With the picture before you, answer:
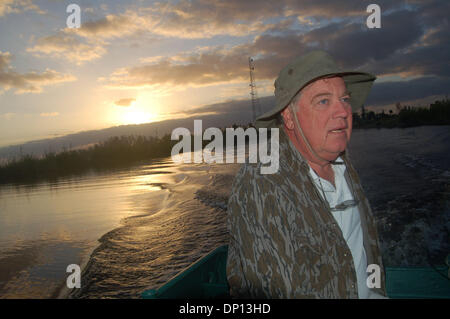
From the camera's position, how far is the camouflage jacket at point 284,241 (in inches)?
57.9

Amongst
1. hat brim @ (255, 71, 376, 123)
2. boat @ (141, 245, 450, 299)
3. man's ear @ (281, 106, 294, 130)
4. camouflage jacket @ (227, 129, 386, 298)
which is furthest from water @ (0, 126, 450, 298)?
hat brim @ (255, 71, 376, 123)

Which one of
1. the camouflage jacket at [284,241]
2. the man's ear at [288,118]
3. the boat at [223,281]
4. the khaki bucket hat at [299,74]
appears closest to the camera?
the camouflage jacket at [284,241]

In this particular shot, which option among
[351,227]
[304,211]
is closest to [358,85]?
[351,227]

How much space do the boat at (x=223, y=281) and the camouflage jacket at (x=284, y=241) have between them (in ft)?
3.62

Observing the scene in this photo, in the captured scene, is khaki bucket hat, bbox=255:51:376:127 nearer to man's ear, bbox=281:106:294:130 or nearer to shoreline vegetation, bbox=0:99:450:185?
man's ear, bbox=281:106:294:130

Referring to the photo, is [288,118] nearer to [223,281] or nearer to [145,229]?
[223,281]

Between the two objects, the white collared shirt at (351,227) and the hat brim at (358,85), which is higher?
the hat brim at (358,85)

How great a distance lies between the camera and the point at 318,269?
153cm

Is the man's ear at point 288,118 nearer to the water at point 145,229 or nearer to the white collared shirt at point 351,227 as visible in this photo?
the white collared shirt at point 351,227

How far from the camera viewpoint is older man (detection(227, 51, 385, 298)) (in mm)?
1482

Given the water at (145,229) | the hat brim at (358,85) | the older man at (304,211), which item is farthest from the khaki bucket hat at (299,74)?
the water at (145,229)
